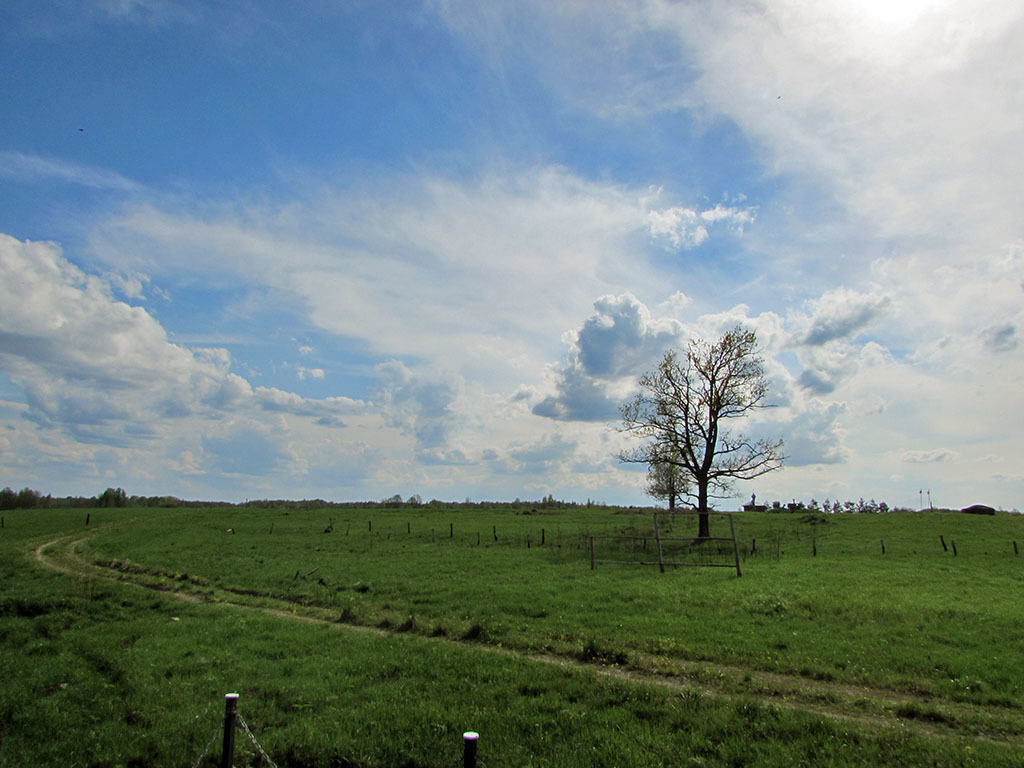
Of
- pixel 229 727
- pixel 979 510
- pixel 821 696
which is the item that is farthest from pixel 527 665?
pixel 979 510

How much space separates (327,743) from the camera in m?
8.81

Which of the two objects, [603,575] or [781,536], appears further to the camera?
[781,536]

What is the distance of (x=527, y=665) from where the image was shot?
12766mm

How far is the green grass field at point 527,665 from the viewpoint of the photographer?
880cm

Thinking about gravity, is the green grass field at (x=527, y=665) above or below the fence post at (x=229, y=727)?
below

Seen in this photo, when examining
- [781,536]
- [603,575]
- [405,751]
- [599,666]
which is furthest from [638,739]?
[781,536]

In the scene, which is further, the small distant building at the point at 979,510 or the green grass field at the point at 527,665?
the small distant building at the point at 979,510

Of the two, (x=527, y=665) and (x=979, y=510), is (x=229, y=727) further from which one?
(x=979, y=510)

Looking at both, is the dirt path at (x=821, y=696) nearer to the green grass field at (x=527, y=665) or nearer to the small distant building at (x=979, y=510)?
the green grass field at (x=527, y=665)

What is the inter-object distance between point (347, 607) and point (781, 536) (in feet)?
140

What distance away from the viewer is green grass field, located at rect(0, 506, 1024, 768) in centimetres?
880

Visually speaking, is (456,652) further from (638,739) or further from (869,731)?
(869,731)

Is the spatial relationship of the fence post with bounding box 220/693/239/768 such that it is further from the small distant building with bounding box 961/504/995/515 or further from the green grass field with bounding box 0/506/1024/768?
the small distant building with bounding box 961/504/995/515

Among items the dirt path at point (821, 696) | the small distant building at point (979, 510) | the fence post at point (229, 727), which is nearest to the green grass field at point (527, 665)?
the dirt path at point (821, 696)
